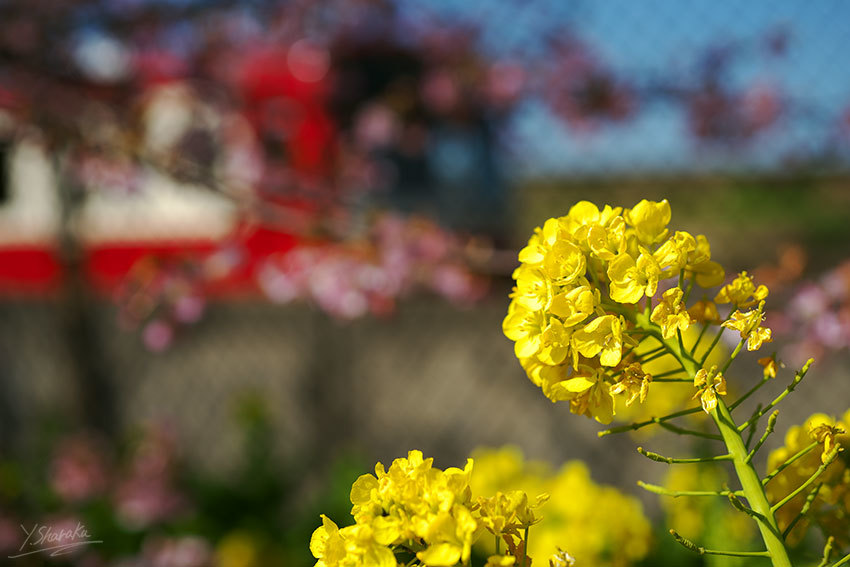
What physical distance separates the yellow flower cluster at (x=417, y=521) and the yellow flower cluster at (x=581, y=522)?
0.58 meters

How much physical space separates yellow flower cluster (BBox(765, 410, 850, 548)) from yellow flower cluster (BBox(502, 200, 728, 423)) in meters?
0.14

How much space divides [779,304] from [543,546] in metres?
0.98

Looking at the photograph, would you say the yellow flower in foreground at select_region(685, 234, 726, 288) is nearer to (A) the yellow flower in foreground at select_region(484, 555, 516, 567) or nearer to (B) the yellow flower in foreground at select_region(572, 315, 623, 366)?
(B) the yellow flower in foreground at select_region(572, 315, 623, 366)

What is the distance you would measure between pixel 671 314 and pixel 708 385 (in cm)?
5

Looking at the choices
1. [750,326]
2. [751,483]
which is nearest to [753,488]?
[751,483]

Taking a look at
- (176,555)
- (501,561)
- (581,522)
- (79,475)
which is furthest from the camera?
(79,475)

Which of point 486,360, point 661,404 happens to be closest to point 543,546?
point 661,404

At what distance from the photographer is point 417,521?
0.51 meters

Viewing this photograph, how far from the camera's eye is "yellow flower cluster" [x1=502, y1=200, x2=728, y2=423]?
532mm

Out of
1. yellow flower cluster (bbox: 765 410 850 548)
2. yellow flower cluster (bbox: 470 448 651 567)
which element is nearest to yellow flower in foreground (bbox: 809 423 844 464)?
yellow flower cluster (bbox: 765 410 850 548)

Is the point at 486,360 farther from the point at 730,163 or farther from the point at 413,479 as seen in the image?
the point at 413,479

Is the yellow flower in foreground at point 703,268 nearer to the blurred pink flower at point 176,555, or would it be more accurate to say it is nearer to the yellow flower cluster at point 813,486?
the yellow flower cluster at point 813,486

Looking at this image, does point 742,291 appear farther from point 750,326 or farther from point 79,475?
point 79,475

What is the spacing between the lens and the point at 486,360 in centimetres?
341
